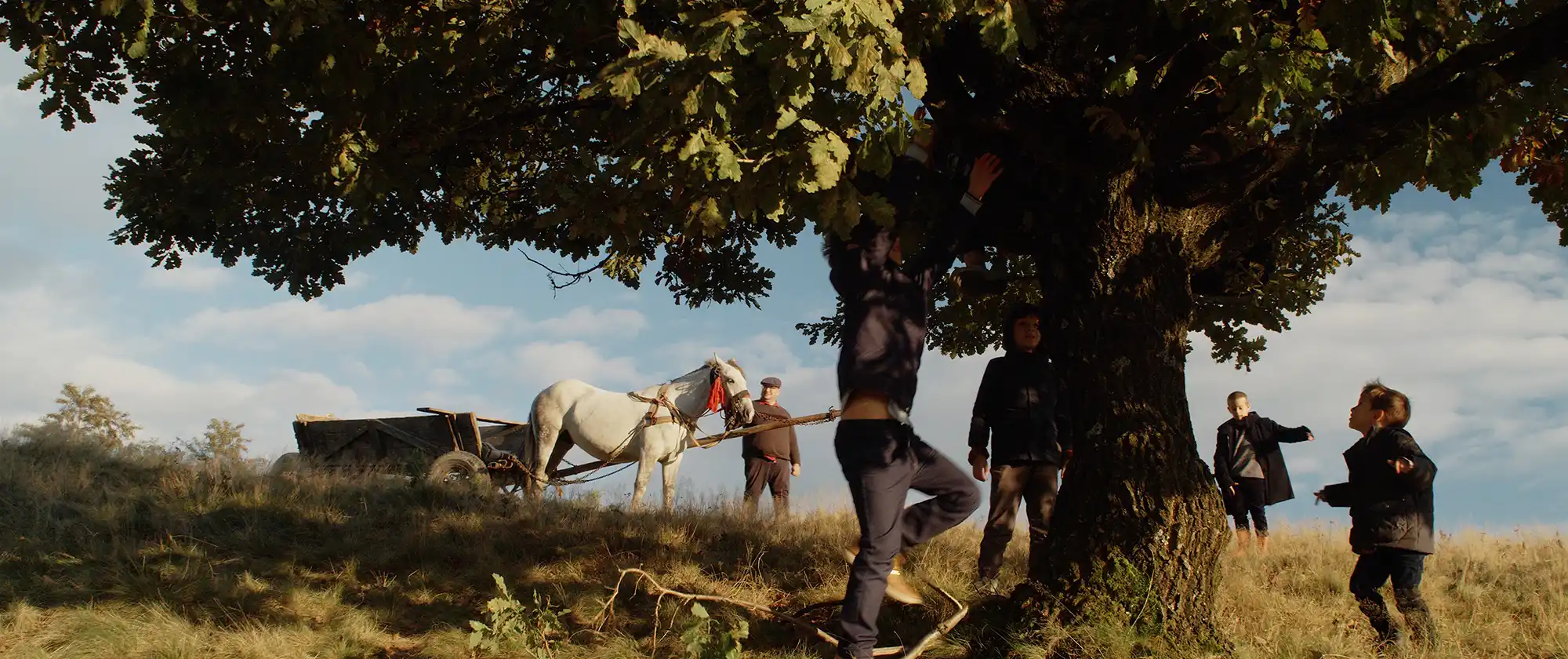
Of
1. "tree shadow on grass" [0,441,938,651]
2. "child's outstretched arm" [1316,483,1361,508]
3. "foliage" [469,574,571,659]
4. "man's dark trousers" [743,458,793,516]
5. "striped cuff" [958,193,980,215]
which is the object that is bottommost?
"foliage" [469,574,571,659]

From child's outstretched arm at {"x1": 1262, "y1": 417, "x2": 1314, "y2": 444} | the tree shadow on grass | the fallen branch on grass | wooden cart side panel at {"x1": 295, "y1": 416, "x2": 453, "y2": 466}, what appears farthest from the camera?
wooden cart side panel at {"x1": 295, "y1": 416, "x2": 453, "y2": 466}

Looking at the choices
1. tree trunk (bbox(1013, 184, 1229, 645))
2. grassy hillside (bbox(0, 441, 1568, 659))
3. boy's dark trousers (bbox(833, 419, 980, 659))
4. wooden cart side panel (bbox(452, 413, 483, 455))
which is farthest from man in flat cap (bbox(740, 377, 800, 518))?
boy's dark trousers (bbox(833, 419, 980, 659))

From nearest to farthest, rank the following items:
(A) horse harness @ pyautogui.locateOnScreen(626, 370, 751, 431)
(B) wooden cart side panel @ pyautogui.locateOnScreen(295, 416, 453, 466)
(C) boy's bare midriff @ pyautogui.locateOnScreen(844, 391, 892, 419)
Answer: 1. (C) boy's bare midriff @ pyautogui.locateOnScreen(844, 391, 892, 419)
2. (A) horse harness @ pyautogui.locateOnScreen(626, 370, 751, 431)
3. (B) wooden cart side panel @ pyautogui.locateOnScreen(295, 416, 453, 466)

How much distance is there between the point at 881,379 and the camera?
5133mm

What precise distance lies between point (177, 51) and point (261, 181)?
1.93 meters

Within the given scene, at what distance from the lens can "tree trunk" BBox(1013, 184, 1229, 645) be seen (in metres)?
6.43

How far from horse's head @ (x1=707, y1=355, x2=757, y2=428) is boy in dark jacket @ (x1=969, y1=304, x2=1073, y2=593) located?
6.58m

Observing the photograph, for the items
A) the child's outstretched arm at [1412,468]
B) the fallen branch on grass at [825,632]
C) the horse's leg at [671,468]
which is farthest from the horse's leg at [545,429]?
the child's outstretched arm at [1412,468]

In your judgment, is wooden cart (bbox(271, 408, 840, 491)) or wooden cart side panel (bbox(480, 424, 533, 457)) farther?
wooden cart side panel (bbox(480, 424, 533, 457))

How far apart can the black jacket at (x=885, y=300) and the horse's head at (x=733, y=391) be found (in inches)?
340

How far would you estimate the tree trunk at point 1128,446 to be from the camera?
21.1 feet

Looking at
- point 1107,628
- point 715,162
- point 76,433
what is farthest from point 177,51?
point 76,433

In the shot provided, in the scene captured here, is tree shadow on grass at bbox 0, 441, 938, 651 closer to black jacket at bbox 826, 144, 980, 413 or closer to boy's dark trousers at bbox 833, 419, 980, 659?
boy's dark trousers at bbox 833, 419, 980, 659

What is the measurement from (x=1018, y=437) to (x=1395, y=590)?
2.72 meters
